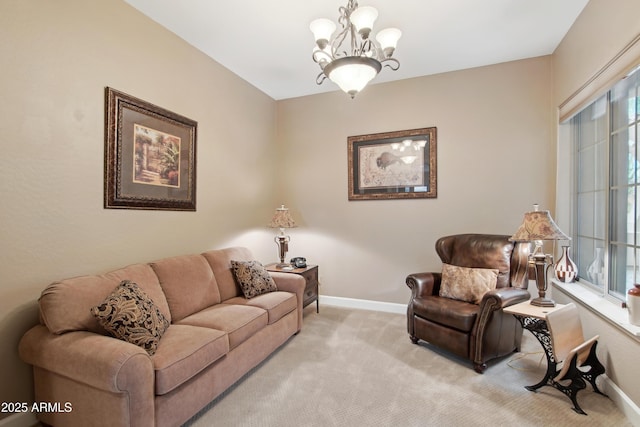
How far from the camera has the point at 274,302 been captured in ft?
9.07

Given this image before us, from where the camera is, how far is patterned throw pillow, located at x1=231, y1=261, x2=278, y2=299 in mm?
2947

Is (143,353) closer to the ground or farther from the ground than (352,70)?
closer to the ground

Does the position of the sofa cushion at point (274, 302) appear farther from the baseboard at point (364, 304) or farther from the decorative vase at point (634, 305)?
the decorative vase at point (634, 305)

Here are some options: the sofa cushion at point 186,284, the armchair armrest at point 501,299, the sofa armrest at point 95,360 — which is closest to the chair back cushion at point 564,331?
the armchair armrest at point 501,299

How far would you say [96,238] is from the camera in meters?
2.22

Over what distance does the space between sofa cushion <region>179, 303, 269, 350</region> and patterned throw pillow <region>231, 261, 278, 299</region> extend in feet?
1.04

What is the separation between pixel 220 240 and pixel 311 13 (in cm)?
244

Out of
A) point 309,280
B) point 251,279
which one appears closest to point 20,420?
point 251,279

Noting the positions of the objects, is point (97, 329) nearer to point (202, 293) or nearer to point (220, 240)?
point (202, 293)

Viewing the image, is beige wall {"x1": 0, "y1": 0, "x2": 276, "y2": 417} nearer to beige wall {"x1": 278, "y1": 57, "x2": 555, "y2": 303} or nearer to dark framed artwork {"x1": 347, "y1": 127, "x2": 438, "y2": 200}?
beige wall {"x1": 278, "y1": 57, "x2": 555, "y2": 303}

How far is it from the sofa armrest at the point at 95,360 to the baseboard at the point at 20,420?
39 centimetres

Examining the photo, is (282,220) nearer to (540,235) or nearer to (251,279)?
(251,279)

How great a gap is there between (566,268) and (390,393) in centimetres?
204

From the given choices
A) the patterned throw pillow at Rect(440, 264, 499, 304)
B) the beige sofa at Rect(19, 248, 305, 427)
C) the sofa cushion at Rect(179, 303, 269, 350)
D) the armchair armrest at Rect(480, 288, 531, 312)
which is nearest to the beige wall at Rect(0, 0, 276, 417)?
the beige sofa at Rect(19, 248, 305, 427)
